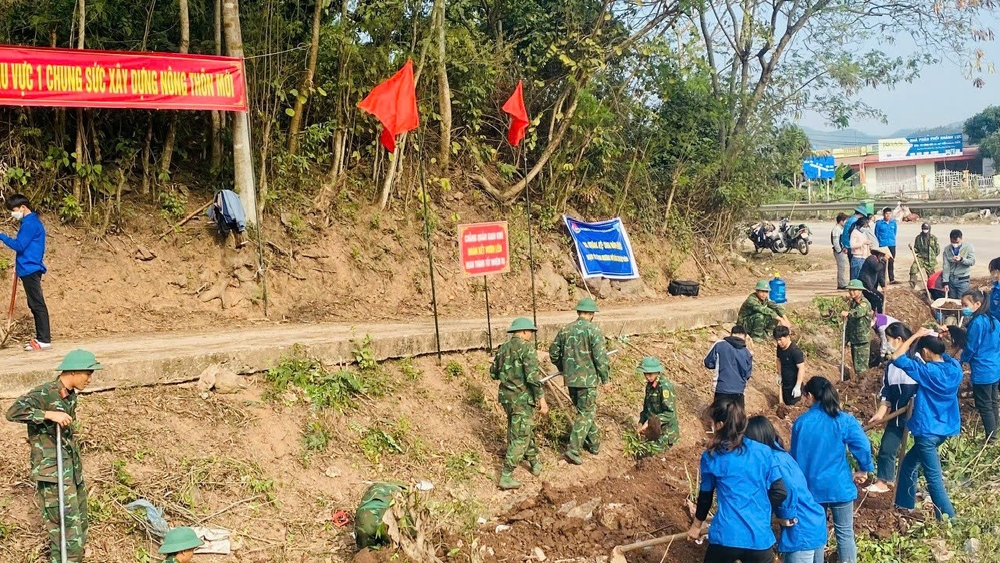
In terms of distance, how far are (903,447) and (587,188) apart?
927 cm

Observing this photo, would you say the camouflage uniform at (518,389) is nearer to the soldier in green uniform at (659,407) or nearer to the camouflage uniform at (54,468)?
the soldier in green uniform at (659,407)

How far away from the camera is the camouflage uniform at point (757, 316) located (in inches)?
448

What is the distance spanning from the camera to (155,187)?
39.7 feet

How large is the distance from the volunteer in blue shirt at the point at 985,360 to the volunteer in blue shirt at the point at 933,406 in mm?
1782

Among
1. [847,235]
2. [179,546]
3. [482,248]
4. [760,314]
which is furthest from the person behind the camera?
[847,235]

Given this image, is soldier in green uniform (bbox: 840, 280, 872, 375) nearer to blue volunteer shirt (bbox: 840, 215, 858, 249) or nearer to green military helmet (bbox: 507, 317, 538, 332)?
blue volunteer shirt (bbox: 840, 215, 858, 249)

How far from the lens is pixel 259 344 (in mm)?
9258

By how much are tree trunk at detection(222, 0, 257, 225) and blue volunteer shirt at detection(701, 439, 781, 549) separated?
8.11 meters

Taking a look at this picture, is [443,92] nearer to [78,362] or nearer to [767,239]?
[78,362]

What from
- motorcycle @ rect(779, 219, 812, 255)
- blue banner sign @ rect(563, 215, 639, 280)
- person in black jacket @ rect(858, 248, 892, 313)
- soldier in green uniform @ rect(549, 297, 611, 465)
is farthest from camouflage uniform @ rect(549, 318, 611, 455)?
motorcycle @ rect(779, 219, 812, 255)

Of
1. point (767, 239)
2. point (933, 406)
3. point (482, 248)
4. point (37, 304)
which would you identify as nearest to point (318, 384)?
point (482, 248)

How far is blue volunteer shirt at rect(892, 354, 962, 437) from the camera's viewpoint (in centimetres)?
744

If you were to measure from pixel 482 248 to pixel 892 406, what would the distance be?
4.68m

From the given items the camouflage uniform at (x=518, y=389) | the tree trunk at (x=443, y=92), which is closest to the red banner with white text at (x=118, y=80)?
the tree trunk at (x=443, y=92)
